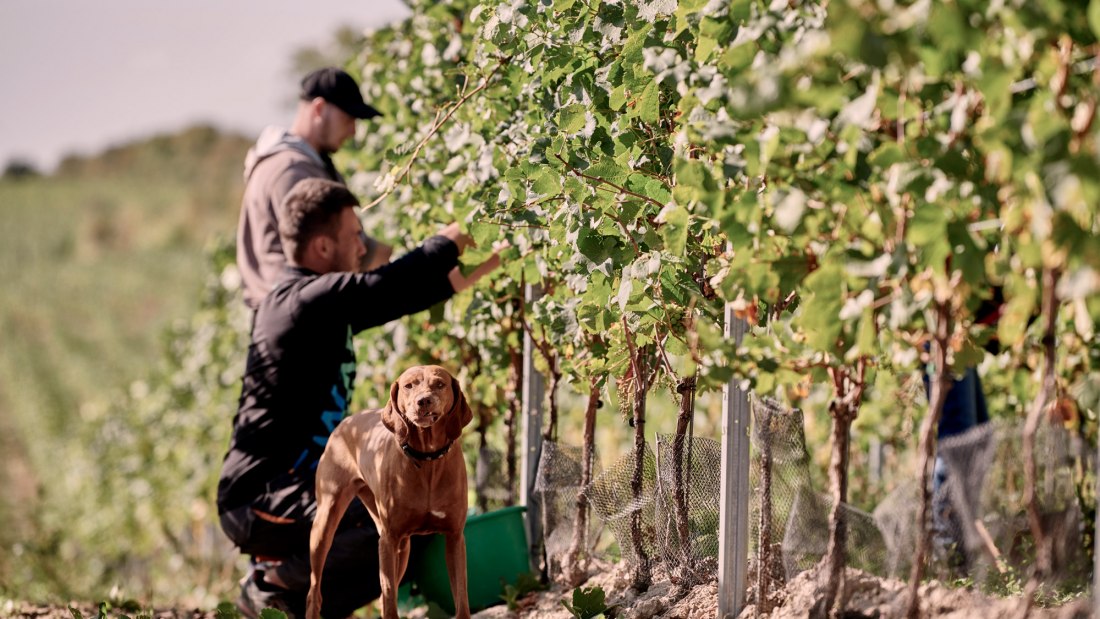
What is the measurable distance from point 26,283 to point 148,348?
9.76 metres

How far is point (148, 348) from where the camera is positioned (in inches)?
852

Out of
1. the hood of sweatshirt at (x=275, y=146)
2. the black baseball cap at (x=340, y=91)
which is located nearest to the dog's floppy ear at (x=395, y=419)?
the hood of sweatshirt at (x=275, y=146)

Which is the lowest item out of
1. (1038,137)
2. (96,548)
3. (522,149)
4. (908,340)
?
(96,548)

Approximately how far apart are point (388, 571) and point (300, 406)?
0.87 metres

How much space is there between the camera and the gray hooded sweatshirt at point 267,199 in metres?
4.33

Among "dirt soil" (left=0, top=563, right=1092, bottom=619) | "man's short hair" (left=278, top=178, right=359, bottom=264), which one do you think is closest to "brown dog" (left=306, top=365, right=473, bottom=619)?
"dirt soil" (left=0, top=563, right=1092, bottom=619)

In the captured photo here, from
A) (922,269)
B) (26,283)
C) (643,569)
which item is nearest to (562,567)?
(643,569)

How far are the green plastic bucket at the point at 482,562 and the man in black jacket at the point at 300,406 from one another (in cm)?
18

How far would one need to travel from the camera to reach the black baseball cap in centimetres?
467

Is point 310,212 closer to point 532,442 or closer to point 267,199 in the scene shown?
point 267,199

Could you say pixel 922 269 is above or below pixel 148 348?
below

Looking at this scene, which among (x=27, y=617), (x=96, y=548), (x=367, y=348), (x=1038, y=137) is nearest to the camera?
(x=1038, y=137)

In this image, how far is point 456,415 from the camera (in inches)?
119

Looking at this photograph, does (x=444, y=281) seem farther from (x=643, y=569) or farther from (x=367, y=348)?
(x=367, y=348)
